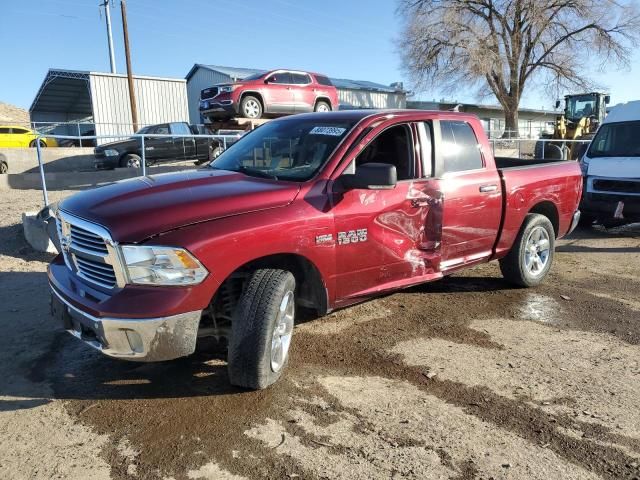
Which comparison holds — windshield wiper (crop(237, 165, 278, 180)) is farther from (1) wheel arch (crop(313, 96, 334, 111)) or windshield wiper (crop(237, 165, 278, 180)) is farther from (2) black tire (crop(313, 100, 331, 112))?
(2) black tire (crop(313, 100, 331, 112))

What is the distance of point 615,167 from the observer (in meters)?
9.02

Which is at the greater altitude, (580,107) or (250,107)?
(580,107)

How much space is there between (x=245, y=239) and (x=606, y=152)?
8898 millimetres

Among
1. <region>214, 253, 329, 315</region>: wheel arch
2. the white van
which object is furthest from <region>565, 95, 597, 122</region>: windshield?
<region>214, 253, 329, 315</region>: wheel arch

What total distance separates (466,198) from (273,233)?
2.27 m

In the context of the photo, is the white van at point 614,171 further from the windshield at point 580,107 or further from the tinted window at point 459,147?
the windshield at point 580,107

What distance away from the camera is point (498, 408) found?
3.31 metres

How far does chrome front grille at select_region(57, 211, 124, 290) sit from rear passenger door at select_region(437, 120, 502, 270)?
111 inches

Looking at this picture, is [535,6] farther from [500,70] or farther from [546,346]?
[546,346]

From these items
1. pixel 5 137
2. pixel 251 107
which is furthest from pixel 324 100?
pixel 5 137

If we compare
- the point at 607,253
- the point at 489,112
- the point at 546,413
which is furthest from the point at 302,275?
the point at 489,112

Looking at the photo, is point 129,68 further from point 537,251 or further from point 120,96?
point 537,251

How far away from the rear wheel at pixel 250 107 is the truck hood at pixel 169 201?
9.24m

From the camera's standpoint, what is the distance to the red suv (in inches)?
495
